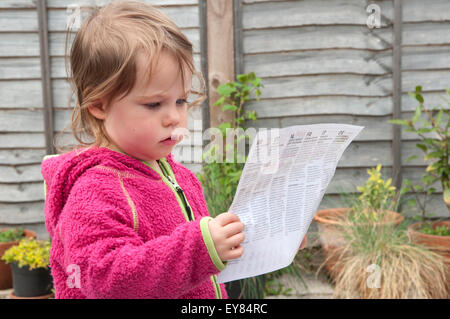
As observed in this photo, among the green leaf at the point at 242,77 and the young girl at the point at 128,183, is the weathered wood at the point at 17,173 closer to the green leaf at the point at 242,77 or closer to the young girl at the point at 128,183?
the green leaf at the point at 242,77

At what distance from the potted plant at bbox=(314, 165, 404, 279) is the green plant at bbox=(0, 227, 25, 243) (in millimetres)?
2014

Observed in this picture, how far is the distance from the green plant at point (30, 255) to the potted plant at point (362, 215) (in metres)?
1.64

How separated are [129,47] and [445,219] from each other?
2786 mm

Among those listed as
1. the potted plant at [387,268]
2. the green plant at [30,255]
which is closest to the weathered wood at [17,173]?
the green plant at [30,255]

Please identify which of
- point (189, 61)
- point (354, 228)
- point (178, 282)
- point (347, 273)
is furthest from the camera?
point (354, 228)

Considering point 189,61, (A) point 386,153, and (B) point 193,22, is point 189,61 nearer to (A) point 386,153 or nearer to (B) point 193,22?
(B) point 193,22

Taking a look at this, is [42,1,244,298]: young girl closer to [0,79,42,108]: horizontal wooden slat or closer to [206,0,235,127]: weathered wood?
[206,0,235,127]: weathered wood

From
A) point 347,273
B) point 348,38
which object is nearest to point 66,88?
point 348,38

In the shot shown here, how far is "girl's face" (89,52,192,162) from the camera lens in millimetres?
806

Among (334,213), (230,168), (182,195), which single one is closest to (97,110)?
(182,195)

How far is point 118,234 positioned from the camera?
742 mm

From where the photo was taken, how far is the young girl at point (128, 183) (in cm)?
72

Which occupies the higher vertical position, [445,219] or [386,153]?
[386,153]
